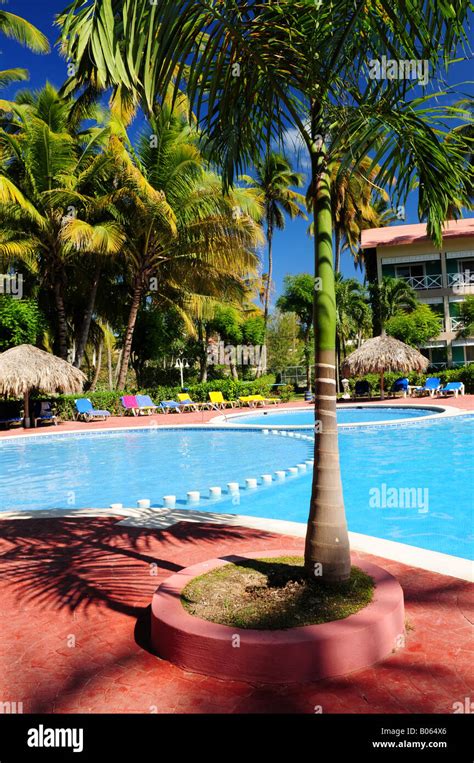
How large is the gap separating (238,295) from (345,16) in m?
24.7

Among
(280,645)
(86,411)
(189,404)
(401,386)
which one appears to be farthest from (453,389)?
(280,645)

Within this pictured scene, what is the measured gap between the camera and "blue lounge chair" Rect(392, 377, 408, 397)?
83.2ft

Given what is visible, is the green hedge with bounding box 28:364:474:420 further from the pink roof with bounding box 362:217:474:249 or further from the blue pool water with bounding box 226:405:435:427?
the pink roof with bounding box 362:217:474:249

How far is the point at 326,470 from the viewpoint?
365cm

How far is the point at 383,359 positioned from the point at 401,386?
2.03 m

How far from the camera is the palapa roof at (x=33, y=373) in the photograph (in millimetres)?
19250

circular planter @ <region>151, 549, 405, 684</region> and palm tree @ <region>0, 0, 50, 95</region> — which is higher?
palm tree @ <region>0, 0, 50, 95</region>

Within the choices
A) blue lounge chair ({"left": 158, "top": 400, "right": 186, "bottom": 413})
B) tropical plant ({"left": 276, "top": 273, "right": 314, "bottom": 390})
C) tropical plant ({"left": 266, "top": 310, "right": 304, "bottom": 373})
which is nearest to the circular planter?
blue lounge chair ({"left": 158, "top": 400, "right": 186, "bottom": 413})

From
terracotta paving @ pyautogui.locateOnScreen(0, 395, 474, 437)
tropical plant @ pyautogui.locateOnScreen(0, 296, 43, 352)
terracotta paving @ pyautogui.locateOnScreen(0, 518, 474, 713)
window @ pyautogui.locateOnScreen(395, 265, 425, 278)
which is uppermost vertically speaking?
window @ pyautogui.locateOnScreen(395, 265, 425, 278)

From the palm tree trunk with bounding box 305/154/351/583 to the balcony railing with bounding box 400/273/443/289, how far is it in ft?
107

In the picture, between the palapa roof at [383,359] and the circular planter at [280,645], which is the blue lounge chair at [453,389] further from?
the circular planter at [280,645]

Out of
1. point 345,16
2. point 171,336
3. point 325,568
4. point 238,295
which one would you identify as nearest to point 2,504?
A: point 325,568

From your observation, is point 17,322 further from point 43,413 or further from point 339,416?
point 339,416

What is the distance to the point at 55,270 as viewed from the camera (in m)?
23.2
